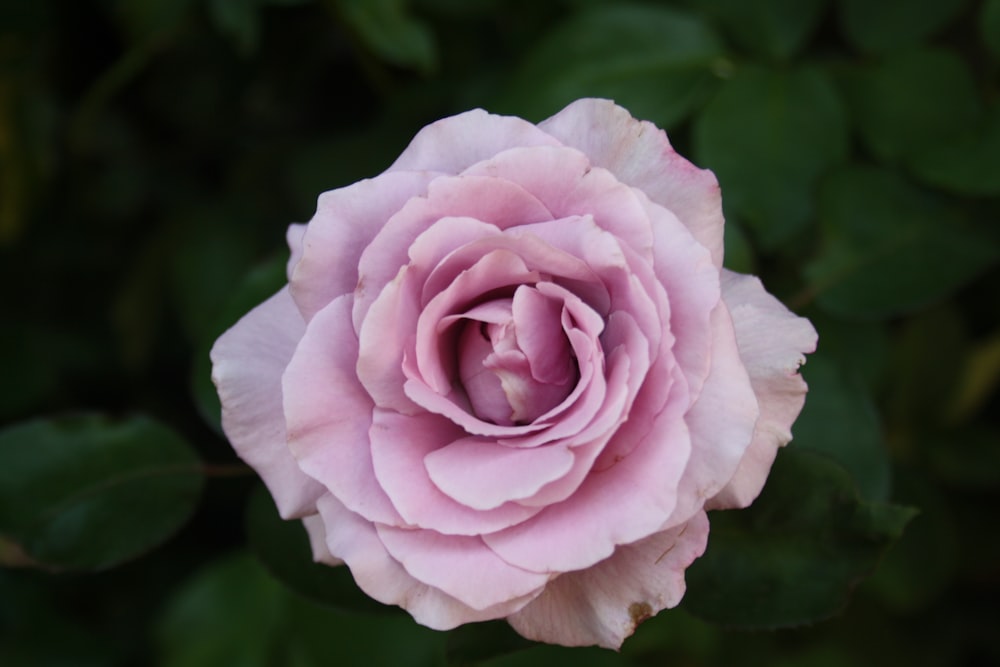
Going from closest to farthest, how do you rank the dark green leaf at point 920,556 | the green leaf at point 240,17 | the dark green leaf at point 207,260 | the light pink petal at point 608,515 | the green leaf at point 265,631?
the light pink petal at point 608,515 → the green leaf at point 265,631 → the green leaf at point 240,17 → the dark green leaf at point 920,556 → the dark green leaf at point 207,260

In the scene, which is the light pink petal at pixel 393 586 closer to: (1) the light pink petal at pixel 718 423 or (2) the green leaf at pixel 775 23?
(1) the light pink petal at pixel 718 423

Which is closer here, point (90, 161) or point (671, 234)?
point (671, 234)

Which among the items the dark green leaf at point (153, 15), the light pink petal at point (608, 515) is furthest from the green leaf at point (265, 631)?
the dark green leaf at point (153, 15)

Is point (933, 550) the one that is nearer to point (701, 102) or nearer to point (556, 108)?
point (701, 102)

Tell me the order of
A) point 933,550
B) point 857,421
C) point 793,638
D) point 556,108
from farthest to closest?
point 793,638 → point 933,550 → point 556,108 → point 857,421

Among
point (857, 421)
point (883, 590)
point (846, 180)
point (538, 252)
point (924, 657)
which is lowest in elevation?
point (924, 657)

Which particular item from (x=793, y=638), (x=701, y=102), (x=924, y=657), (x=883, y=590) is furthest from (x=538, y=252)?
(x=924, y=657)
